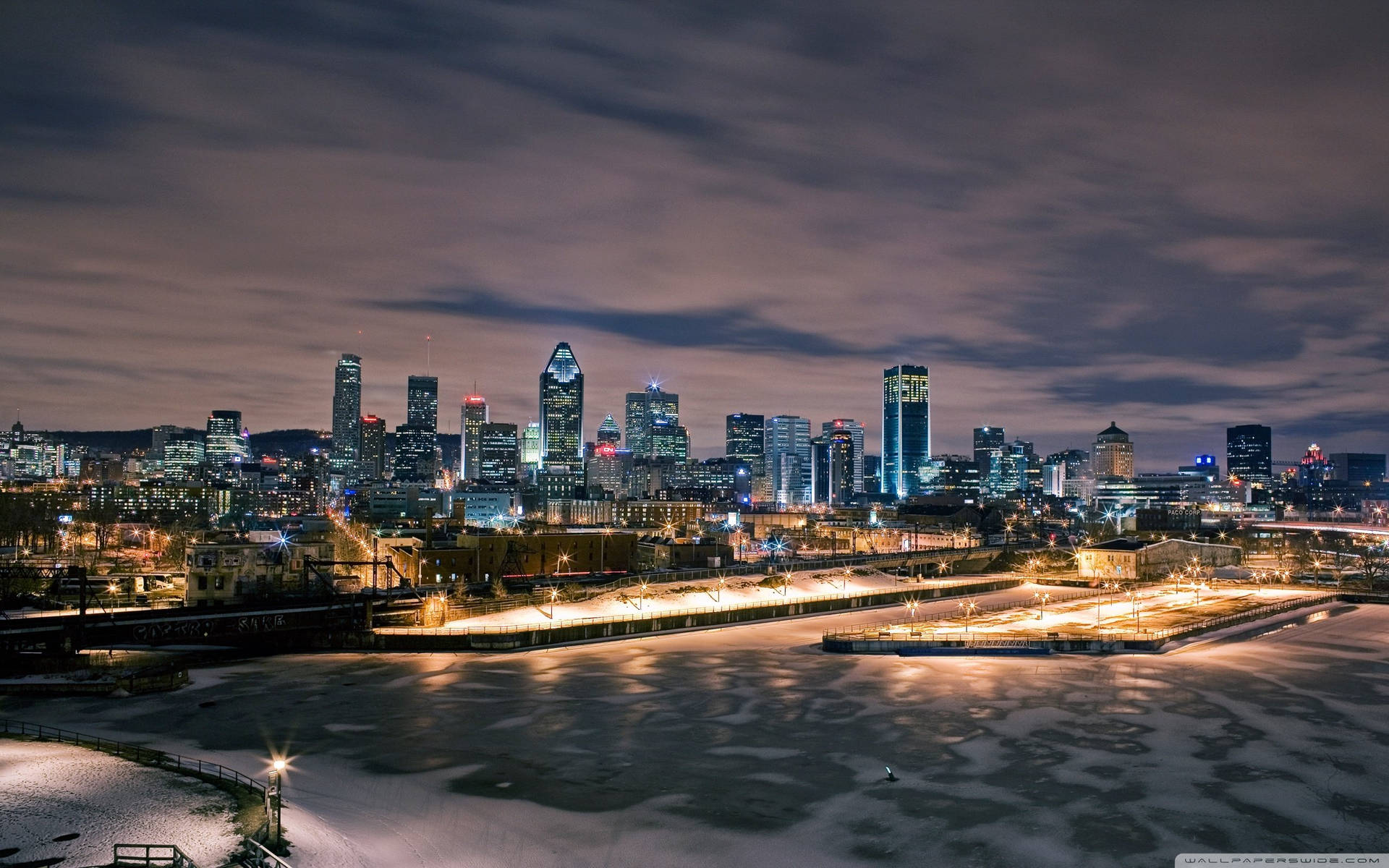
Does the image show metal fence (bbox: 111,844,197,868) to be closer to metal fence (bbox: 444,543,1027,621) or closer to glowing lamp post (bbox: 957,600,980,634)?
metal fence (bbox: 444,543,1027,621)

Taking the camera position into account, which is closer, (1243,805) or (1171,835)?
(1171,835)

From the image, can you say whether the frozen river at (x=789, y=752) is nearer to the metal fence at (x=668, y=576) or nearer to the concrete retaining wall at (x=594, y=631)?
the concrete retaining wall at (x=594, y=631)

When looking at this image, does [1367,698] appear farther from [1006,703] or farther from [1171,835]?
[1171,835]

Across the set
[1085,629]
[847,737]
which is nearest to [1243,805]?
[847,737]

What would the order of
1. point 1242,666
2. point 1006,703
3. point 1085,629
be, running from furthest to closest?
point 1085,629, point 1242,666, point 1006,703

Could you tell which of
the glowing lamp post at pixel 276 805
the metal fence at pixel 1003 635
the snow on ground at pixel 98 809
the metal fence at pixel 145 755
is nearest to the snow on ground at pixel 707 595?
the metal fence at pixel 1003 635

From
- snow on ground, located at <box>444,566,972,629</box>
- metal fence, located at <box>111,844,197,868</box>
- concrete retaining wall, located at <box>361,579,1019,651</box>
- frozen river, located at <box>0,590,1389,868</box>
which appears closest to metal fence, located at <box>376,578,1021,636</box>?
concrete retaining wall, located at <box>361,579,1019,651</box>

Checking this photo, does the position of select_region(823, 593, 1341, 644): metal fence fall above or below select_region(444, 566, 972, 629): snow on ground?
below
